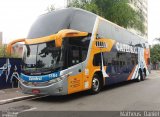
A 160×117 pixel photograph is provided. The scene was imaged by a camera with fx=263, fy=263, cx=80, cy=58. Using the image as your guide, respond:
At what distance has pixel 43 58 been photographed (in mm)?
11016

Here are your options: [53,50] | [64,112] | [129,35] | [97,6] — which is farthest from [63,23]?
[97,6]

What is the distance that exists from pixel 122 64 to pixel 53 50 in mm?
7429

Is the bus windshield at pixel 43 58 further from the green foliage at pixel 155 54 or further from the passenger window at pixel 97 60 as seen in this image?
the green foliage at pixel 155 54

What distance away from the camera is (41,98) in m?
12.2

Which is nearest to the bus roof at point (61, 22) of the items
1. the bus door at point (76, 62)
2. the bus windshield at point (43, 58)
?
the bus windshield at point (43, 58)

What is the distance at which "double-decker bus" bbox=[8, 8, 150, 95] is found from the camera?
10.8m

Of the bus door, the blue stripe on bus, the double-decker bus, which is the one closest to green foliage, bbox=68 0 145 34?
the double-decker bus

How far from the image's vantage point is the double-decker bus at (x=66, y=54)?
10.8 m

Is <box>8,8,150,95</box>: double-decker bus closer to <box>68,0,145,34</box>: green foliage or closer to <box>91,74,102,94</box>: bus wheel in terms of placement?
<box>91,74,102,94</box>: bus wheel

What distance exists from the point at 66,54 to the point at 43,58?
98cm

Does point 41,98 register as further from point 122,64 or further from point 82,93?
point 122,64

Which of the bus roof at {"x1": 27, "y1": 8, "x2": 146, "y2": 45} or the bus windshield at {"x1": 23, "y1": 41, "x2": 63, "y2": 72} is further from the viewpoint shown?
the bus roof at {"x1": 27, "y1": 8, "x2": 146, "y2": 45}

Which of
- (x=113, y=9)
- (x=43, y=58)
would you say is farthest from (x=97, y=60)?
(x=113, y=9)

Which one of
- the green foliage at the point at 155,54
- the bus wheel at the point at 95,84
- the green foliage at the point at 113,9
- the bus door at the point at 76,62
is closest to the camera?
the bus door at the point at 76,62
